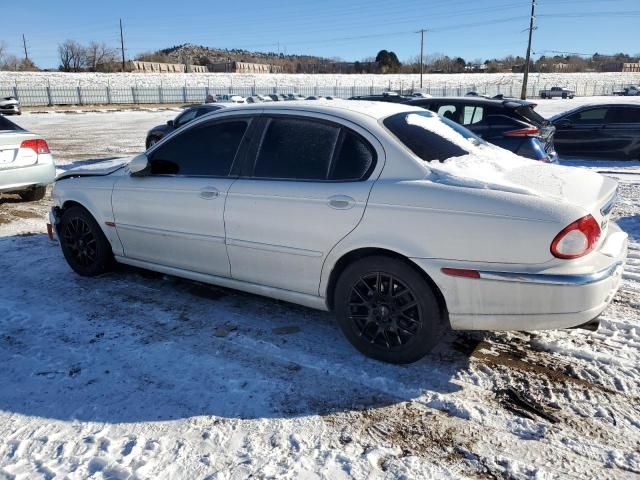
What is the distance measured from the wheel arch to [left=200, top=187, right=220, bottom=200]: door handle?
1.12m

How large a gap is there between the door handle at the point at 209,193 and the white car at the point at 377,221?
0.02 meters

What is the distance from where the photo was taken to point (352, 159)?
352 cm

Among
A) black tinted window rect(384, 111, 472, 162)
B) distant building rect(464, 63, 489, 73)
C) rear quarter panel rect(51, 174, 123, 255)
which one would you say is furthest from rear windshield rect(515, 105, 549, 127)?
distant building rect(464, 63, 489, 73)

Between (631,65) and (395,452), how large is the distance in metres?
152

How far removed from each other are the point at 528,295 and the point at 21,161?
7.27 m

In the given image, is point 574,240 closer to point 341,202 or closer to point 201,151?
point 341,202

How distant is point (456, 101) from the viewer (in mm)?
8867

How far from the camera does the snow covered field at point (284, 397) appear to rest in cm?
257

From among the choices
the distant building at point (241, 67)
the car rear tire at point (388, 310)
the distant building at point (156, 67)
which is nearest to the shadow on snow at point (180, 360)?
the car rear tire at point (388, 310)

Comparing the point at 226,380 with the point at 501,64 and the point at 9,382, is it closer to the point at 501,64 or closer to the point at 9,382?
the point at 9,382

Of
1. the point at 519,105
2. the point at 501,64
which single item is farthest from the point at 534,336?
the point at 501,64

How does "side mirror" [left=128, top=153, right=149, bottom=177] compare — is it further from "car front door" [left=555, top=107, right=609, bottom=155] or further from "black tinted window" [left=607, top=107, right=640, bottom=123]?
"black tinted window" [left=607, top=107, right=640, bottom=123]

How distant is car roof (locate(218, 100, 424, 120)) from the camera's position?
3711mm

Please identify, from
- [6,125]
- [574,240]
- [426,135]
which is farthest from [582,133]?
[6,125]
